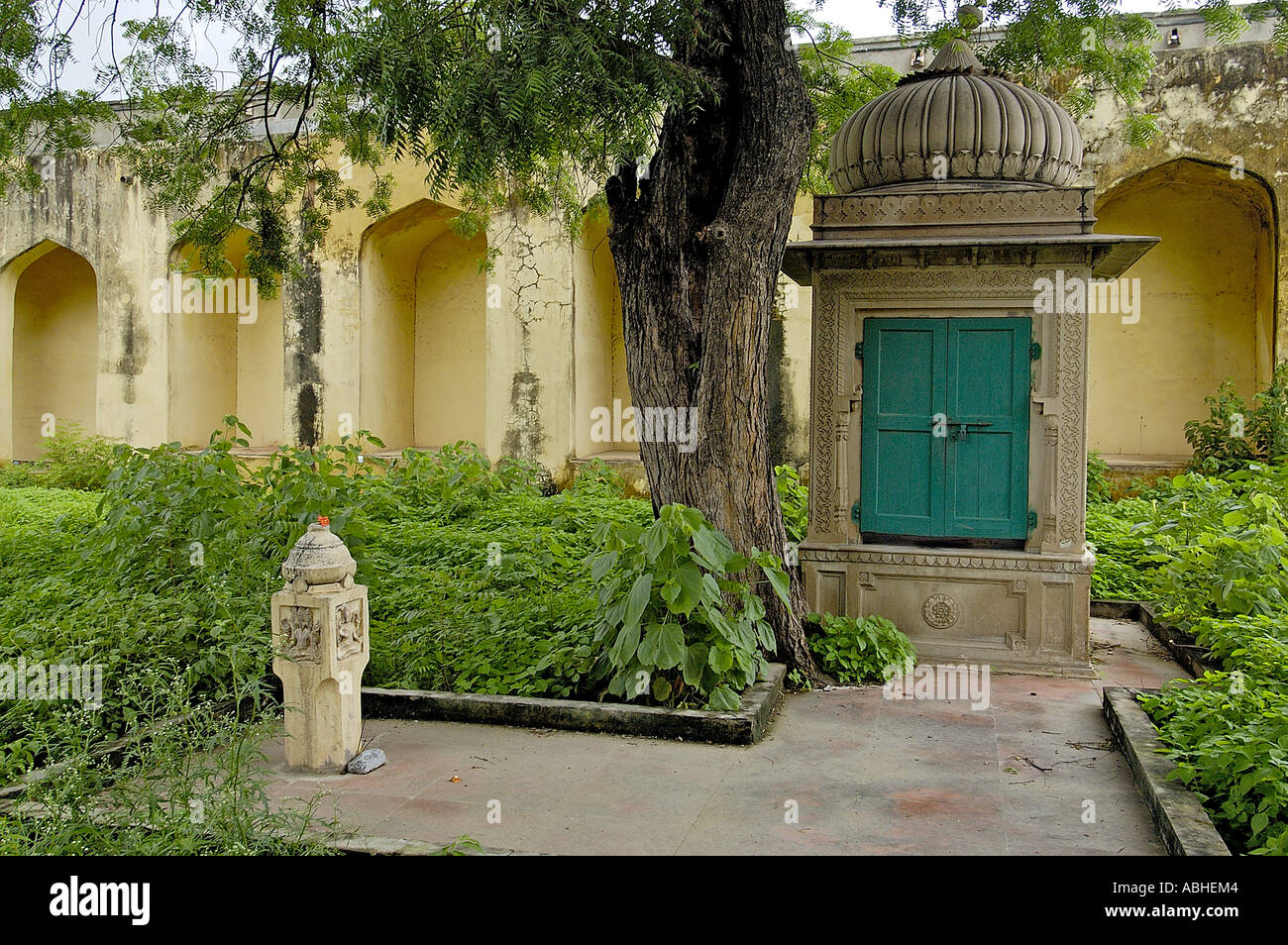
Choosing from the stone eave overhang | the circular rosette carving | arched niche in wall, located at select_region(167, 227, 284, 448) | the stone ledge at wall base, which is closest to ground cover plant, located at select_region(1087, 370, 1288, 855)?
the stone ledge at wall base

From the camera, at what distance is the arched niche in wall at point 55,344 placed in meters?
18.6

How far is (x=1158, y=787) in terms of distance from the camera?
453cm

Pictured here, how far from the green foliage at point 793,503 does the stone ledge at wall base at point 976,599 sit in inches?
61.7

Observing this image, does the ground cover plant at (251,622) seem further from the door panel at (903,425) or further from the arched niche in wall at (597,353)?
the arched niche in wall at (597,353)

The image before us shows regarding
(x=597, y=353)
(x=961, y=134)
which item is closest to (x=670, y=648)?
(x=961, y=134)

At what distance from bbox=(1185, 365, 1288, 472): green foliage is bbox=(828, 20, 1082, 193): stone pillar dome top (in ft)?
18.8

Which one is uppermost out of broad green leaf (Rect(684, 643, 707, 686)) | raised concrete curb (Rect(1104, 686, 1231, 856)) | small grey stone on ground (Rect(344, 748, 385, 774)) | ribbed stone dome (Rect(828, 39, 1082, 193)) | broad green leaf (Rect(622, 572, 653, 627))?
ribbed stone dome (Rect(828, 39, 1082, 193))

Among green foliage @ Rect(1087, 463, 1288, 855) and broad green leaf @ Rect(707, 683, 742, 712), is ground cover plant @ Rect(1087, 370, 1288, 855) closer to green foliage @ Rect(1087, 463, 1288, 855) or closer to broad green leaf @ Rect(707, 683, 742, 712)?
green foliage @ Rect(1087, 463, 1288, 855)

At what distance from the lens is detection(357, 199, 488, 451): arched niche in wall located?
52.9 ft

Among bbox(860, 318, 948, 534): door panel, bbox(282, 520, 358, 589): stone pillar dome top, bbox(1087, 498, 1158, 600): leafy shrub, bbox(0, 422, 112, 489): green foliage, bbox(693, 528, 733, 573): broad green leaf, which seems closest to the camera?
bbox(282, 520, 358, 589): stone pillar dome top

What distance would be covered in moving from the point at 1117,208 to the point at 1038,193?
8.54 m

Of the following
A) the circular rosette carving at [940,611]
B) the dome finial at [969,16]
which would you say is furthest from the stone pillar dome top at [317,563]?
the dome finial at [969,16]

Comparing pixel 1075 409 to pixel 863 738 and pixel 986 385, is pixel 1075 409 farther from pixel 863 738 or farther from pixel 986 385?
pixel 863 738

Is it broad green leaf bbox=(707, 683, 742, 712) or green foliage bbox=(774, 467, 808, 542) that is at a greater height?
green foliage bbox=(774, 467, 808, 542)
